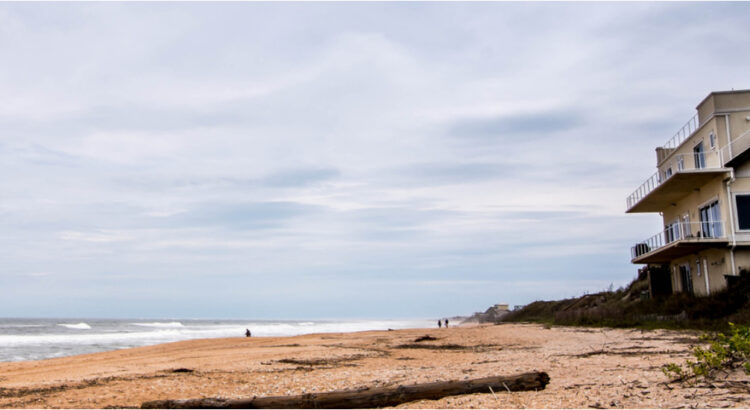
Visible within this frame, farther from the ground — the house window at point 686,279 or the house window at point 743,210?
the house window at point 743,210

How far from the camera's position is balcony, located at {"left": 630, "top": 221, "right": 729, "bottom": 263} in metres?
25.2

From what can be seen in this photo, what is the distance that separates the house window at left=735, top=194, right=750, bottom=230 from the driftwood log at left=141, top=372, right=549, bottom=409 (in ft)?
71.8

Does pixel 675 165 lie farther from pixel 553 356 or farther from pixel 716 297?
pixel 553 356

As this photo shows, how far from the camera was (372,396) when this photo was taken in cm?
712

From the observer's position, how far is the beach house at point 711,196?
2491cm

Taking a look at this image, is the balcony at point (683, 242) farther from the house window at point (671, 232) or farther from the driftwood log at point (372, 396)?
the driftwood log at point (372, 396)

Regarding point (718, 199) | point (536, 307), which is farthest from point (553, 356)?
point (536, 307)

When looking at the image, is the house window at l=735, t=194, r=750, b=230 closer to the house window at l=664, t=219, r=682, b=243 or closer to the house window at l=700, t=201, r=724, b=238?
the house window at l=700, t=201, r=724, b=238

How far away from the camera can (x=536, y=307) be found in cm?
5225

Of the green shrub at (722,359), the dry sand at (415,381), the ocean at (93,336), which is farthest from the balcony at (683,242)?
the ocean at (93,336)

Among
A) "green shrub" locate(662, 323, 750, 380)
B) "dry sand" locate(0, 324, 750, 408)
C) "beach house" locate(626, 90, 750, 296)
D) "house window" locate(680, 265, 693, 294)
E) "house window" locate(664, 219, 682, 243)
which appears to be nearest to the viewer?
"dry sand" locate(0, 324, 750, 408)

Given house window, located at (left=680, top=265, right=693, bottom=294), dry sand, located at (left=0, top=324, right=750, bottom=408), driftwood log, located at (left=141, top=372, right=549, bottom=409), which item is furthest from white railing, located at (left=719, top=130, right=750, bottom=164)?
driftwood log, located at (left=141, top=372, right=549, bottom=409)

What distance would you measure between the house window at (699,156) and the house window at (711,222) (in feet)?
6.66

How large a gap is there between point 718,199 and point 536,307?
2793cm
